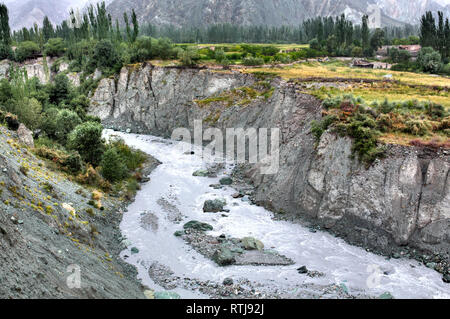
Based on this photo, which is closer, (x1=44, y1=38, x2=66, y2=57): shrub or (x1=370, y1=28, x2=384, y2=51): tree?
(x1=370, y1=28, x2=384, y2=51): tree

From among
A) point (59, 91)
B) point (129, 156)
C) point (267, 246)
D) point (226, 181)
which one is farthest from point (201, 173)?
point (59, 91)

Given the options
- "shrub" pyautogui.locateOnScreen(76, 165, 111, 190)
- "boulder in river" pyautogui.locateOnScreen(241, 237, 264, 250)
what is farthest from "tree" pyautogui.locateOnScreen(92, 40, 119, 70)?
"boulder in river" pyautogui.locateOnScreen(241, 237, 264, 250)

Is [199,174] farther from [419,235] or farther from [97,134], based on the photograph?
[419,235]

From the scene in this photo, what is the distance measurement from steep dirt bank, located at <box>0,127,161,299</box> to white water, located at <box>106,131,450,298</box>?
1.92 m

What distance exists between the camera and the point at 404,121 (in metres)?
30.0

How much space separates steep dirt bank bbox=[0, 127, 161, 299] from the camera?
15592 mm

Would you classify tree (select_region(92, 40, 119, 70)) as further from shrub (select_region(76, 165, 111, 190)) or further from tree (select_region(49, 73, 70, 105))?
shrub (select_region(76, 165, 111, 190))

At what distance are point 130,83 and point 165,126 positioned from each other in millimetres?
15346

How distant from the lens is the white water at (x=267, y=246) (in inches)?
878

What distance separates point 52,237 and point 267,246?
1488cm

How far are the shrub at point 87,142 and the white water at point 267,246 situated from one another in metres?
6.57

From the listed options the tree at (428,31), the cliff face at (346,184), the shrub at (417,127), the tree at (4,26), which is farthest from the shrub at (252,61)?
the tree at (4,26)

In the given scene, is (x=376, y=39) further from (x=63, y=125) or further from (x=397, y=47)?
(x=63, y=125)

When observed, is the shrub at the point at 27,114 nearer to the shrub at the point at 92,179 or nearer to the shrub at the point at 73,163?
the shrub at the point at 73,163
